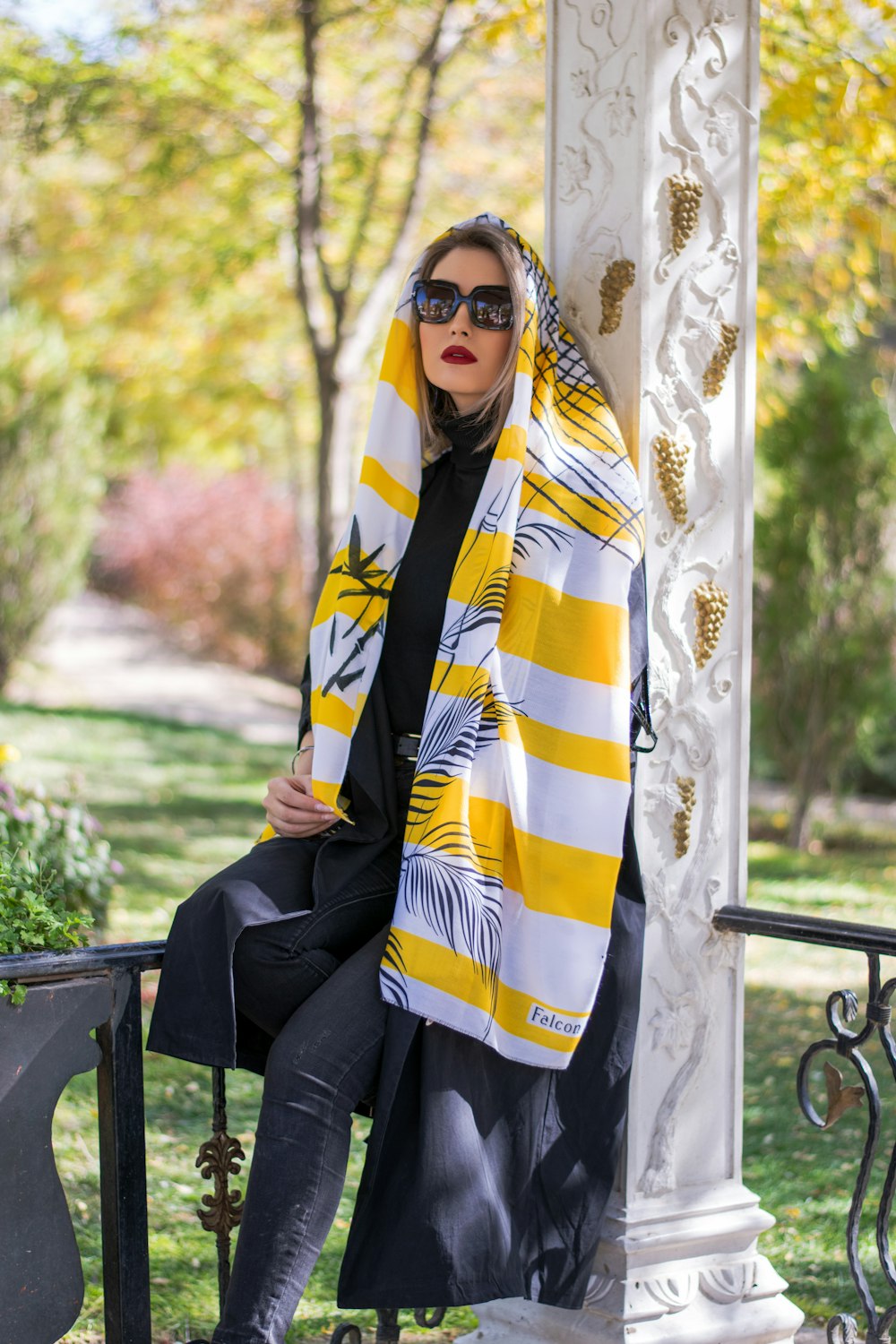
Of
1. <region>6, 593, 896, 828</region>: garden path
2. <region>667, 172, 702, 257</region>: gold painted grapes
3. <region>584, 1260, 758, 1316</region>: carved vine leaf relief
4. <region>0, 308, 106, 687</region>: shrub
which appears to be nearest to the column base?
<region>584, 1260, 758, 1316</region>: carved vine leaf relief

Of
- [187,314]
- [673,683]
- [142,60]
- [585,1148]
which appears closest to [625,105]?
[673,683]

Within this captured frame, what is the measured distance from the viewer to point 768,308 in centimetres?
779

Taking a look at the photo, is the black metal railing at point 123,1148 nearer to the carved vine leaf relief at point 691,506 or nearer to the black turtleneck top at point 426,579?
the black turtleneck top at point 426,579

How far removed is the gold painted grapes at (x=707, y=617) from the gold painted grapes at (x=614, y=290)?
0.52 meters

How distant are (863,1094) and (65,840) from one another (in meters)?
3.63

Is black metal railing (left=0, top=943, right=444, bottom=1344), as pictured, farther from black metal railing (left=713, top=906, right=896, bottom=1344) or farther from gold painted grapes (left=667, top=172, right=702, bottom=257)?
gold painted grapes (left=667, top=172, right=702, bottom=257)

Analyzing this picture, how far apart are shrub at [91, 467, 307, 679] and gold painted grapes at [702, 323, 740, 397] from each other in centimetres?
1367

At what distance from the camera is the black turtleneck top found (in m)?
2.52

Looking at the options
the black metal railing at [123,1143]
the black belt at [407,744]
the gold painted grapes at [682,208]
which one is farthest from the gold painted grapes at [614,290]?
the black metal railing at [123,1143]

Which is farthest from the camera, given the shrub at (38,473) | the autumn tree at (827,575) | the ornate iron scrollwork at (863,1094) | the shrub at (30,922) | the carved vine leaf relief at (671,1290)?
the shrub at (38,473)

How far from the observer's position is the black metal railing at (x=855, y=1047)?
2.29 meters

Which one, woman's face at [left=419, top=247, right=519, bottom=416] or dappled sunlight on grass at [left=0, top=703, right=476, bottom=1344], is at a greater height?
woman's face at [left=419, top=247, right=519, bottom=416]

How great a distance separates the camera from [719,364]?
2625 millimetres

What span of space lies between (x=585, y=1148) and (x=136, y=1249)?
78 centimetres
